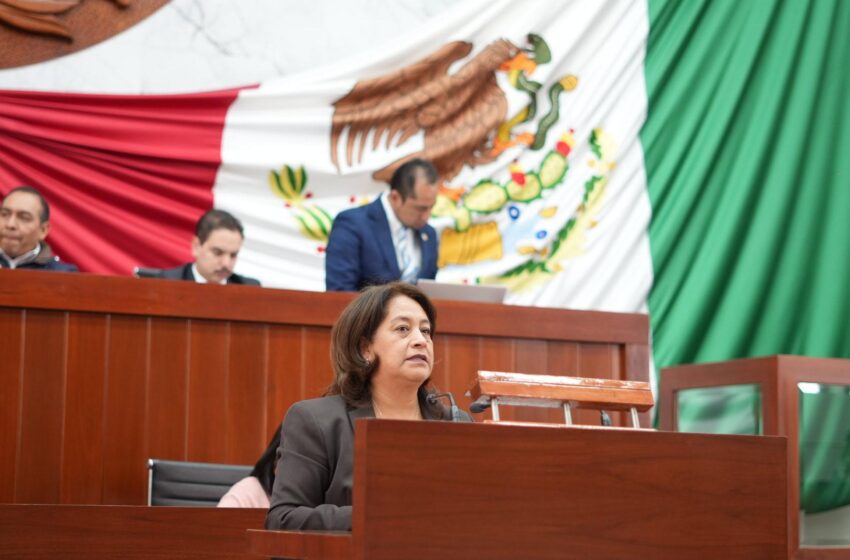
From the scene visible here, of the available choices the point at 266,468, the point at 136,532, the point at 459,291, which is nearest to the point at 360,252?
the point at 459,291

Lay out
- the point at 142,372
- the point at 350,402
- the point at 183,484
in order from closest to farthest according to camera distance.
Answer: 1. the point at 350,402
2. the point at 183,484
3. the point at 142,372

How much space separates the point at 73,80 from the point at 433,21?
1.29 metres

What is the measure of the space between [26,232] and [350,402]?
1847 mm

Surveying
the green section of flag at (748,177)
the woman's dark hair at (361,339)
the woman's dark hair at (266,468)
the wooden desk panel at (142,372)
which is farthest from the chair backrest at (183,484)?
the green section of flag at (748,177)

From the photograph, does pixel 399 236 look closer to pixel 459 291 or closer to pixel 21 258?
pixel 459 291

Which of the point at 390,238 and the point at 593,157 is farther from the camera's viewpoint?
the point at 593,157

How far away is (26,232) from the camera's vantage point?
3672mm

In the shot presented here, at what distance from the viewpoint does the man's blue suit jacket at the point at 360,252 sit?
3.92 meters

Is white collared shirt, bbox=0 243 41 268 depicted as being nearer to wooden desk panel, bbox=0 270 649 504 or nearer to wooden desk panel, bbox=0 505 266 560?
wooden desk panel, bbox=0 270 649 504

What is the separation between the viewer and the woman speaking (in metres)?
2.03

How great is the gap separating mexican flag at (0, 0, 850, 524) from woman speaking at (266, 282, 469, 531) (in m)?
2.11

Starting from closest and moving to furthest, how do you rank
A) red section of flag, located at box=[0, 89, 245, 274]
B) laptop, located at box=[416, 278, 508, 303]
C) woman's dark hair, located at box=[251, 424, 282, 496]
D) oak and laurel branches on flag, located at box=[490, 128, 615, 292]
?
woman's dark hair, located at box=[251, 424, 282, 496]
laptop, located at box=[416, 278, 508, 303]
red section of flag, located at box=[0, 89, 245, 274]
oak and laurel branches on flag, located at box=[490, 128, 615, 292]

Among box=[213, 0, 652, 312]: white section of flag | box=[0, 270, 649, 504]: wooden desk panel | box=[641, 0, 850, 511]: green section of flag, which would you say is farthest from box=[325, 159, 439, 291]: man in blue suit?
box=[641, 0, 850, 511]: green section of flag

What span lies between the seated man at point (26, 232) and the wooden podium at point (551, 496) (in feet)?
6.98
